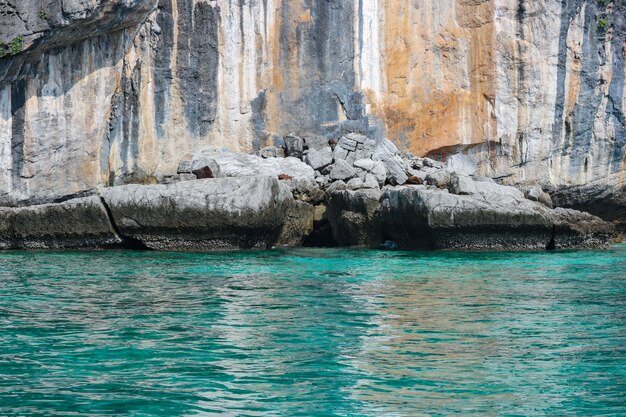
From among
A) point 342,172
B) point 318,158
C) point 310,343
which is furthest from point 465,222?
point 310,343

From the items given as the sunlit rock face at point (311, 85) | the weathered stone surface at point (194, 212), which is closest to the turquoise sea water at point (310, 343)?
the weathered stone surface at point (194, 212)

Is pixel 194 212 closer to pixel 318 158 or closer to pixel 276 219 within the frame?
pixel 276 219

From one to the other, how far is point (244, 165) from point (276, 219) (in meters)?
2.52

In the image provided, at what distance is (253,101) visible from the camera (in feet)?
62.1

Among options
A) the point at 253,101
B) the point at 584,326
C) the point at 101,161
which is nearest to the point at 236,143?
the point at 253,101

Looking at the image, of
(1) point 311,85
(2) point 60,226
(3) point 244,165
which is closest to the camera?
(2) point 60,226

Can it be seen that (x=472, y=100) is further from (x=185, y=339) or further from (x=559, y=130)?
(x=185, y=339)

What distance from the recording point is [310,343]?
652 centimetres

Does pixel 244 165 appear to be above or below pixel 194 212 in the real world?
above

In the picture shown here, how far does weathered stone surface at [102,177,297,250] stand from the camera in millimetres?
14711

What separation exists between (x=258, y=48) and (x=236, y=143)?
2.06m

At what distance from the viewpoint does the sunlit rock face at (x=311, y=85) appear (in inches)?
653

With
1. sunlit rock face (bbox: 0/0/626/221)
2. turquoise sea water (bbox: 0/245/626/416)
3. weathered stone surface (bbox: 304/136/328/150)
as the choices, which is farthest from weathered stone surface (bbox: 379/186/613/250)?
sunlit rock face (bbox: 0/0/626/221)

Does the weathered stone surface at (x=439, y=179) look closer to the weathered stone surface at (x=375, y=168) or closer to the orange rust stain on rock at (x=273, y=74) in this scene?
the weathered stone surface at (x=375, y=168)
